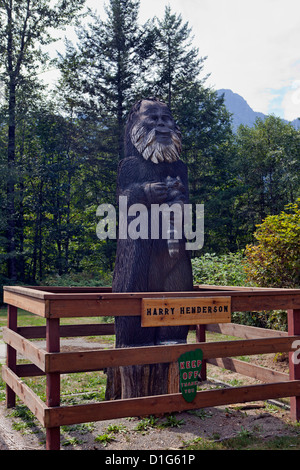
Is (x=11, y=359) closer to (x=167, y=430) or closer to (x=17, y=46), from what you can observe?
(x=167, y=430)

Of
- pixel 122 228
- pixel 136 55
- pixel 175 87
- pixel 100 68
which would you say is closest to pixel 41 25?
pixel 100 68

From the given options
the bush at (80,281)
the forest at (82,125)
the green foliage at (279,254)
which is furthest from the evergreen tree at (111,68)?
the green foliage at (279,254)

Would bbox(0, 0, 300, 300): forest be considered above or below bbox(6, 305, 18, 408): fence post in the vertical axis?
above

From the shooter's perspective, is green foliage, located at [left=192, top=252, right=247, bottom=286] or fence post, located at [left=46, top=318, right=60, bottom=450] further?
green foliage, located at [left=192, top=252, right=247, bottom=286]

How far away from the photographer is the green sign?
3990 mm

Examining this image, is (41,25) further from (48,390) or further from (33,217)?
(48,390)

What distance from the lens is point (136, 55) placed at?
22.5 metres

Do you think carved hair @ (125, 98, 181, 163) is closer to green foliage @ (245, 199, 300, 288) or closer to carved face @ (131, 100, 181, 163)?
carved face @ (131, 100, 181, 163)

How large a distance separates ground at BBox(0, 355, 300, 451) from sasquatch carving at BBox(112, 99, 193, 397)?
20.3 inches

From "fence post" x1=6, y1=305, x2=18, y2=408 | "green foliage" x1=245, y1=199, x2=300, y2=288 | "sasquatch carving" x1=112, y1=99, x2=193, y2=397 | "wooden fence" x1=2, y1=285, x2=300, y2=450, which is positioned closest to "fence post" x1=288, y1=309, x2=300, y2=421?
"wooden fence" x1=2, y1=285, x2=300, y2=450

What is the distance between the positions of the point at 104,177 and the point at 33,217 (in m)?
4.61

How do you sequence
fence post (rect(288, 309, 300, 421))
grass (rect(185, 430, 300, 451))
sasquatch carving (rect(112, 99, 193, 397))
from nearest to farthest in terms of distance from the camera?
grass (rect(185, 430, 300, 451)) < fence post (rect(288, 309, 300, 421)) < sasquatch carving (rect(112, 99, 193, 397))

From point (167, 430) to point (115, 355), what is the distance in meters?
1.20

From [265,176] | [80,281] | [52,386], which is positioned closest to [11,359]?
[52,386]
